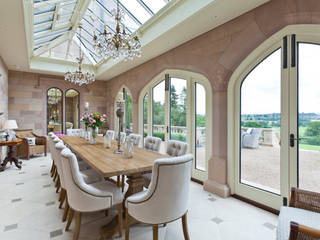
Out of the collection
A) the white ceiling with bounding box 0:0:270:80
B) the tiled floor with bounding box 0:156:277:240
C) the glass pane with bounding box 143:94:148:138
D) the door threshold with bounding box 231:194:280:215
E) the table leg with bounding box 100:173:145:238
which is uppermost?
the white ceiling with bounding box 0:0:270:80

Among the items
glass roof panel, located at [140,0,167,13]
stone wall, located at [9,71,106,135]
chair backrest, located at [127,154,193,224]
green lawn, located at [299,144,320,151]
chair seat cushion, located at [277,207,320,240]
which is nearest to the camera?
chair seat cushion, located at [277,207,320,240]

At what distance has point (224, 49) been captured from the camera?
294 centimetres

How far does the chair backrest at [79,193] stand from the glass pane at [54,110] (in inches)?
238

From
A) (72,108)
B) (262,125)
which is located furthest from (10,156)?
(262,125)

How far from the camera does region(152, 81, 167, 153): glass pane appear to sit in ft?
15.2

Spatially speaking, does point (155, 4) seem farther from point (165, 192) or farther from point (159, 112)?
point (165, 192)

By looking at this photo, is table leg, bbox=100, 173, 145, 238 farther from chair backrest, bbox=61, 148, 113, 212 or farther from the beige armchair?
the beige armchair

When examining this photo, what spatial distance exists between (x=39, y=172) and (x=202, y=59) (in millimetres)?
4358

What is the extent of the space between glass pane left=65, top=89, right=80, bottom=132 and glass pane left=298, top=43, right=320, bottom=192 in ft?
23.6

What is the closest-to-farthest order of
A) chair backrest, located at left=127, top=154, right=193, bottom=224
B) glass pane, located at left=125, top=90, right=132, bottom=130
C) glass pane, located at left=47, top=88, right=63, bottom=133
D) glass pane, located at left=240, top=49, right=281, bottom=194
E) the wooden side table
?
chair backrest, located at left=127, top=154, right=193, bottom=224 → glass pane, located at left=240, top=49, right=281, bottom=194 → the wooden side table → glass pane, located at left=125, top=90, right=132, bottom=130 → glass pane, located at left=47, top=88, right=63, bottom=133

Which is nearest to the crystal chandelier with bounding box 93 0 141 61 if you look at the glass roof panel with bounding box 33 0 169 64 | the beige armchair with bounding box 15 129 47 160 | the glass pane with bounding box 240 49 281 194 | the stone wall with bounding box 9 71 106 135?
the glass roof panel with bounding box 33 0 169 64

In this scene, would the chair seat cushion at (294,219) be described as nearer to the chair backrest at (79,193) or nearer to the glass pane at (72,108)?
the chair backrest at (79,193)

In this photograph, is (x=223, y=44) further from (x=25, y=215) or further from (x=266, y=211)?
(x=25, y=215)

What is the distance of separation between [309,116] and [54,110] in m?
7.58
